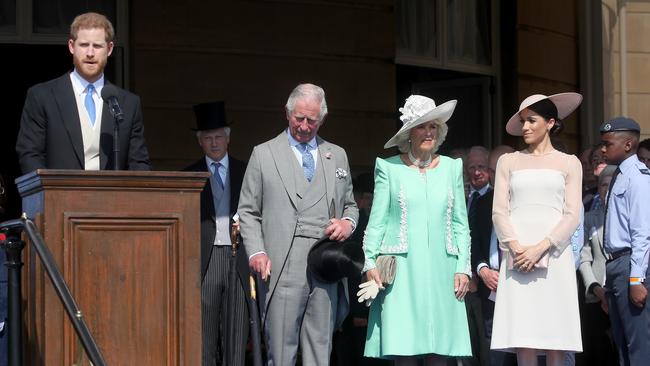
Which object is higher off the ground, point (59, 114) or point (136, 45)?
point (136, 45)

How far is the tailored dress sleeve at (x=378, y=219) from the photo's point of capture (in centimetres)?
815

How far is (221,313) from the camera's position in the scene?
29.2ft

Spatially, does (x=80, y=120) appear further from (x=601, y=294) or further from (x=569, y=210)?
(x=601, y=294)

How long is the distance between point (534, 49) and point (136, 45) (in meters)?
5.08

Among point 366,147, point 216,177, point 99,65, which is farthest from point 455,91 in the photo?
point 99,65

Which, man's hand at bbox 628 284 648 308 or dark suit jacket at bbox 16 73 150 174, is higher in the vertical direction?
dark suit jacket at bbox 16 73 150 174

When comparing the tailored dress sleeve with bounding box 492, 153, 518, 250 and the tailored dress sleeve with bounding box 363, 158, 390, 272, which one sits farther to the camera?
the tailored dress sleeve with bounding box 492, 153, 518, 250

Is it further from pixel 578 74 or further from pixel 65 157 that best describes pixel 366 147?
pixel 65 157

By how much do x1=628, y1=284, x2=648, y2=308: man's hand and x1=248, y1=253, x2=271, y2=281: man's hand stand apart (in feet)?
8.16

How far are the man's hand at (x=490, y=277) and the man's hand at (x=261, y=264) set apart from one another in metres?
1.56

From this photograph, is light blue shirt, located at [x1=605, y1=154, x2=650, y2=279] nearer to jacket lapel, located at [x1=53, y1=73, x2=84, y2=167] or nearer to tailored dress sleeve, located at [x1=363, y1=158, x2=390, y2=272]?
tailored dress sleeve, located at [x1=363, y1=158, x2=390, y2=272]

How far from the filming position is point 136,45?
38.2 ft

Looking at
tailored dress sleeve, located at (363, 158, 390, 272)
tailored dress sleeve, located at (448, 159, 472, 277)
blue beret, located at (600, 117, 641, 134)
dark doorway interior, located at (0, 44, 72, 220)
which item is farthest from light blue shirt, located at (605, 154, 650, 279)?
dark doorway interior, located at (0, 44, 72, 220)

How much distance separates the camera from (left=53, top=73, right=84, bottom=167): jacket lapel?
22.7 ft
